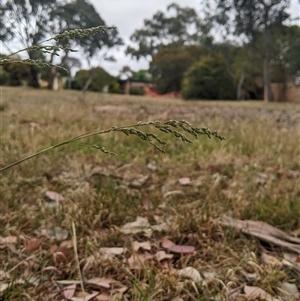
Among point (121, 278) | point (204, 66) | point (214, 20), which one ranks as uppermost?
point (214, 20)

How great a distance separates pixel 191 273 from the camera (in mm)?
796

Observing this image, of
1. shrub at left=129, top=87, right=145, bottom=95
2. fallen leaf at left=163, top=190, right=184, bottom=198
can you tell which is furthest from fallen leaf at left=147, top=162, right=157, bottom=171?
shrub at left=129, top=87, right=145, bottom=95

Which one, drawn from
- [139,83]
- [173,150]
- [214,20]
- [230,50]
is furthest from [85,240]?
[139,83]

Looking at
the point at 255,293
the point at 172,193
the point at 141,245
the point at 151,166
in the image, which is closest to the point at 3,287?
the point at 141,245

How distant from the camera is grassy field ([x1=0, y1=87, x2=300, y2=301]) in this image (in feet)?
2.51

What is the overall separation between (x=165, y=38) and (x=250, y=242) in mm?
29874

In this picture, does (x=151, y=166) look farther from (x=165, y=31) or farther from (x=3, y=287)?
(x=165, y=31)

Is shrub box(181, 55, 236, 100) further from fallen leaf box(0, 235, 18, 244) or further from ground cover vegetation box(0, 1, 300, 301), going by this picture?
fallen leaf box(0, 235, 18, 244)

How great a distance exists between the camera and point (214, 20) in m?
16.1

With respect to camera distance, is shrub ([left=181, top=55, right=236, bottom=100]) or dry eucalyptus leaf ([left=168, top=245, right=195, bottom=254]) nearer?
dry eucalyptus leaf ([left=168, top=245, right=195, bottom=254])

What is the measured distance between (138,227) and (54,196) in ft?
1.12

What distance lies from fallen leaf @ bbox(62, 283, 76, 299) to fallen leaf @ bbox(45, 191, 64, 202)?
0.45 metres

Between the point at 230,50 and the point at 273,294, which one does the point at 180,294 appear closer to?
the point at 273,294

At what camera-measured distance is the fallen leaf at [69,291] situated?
73 centimetres
